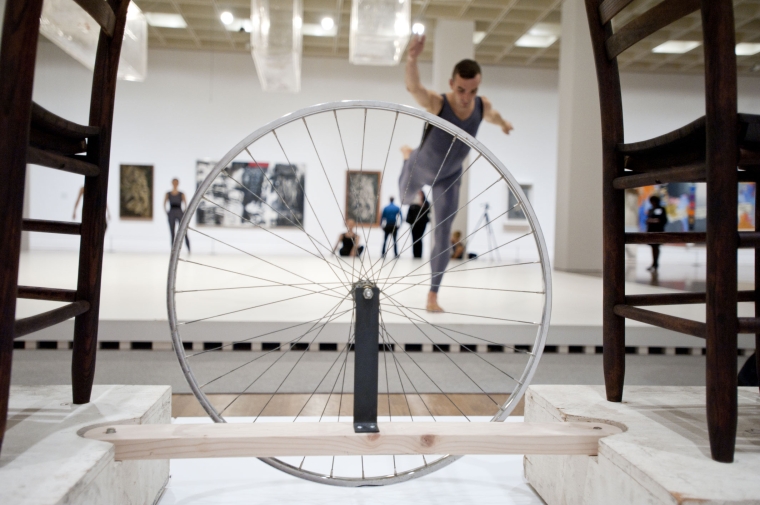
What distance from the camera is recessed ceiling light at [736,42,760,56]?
380 inches

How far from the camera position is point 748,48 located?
Result: 32.1 ft

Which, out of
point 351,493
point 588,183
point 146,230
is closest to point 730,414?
point 351,493

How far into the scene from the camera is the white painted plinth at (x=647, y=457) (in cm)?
86

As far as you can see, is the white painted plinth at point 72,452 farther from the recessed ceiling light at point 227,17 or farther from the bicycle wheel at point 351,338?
the recessed ceiling light at point 227,17

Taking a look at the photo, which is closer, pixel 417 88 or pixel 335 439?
pixel 335 439

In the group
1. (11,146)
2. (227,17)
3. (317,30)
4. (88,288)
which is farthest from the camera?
(317,30)

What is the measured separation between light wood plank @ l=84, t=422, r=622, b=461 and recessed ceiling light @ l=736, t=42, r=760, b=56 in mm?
10904

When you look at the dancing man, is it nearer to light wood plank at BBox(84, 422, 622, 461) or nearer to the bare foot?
the bare foot

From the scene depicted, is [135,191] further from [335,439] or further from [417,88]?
[335,439]

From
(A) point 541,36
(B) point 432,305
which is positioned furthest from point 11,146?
(A) point 541,36

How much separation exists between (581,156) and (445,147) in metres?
5.47

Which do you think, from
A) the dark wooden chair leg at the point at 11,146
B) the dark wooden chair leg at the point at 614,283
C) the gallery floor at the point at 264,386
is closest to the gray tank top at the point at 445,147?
the gallery floor at the point at 264,386

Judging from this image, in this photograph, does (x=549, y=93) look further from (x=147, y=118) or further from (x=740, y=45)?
(x=147, y=118)

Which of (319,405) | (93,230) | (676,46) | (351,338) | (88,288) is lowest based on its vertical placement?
(319,405)
